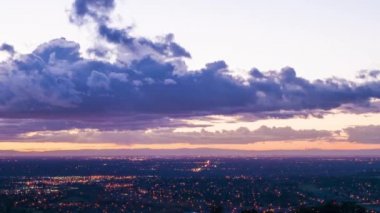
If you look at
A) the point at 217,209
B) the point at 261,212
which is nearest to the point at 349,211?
the point at 217,209

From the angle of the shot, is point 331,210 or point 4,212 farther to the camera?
point 4,212

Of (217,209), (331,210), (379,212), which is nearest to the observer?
(217,209)

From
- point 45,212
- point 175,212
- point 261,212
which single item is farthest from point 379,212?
point 45,212

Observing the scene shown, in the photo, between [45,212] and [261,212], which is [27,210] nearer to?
[45,212]

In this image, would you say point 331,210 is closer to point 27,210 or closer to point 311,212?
point 311,212

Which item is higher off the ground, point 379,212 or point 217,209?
point 217,209

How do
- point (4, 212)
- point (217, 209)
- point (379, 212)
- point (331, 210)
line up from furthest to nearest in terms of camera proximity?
point (379, 212)
point (4, 212)
point (331, 210)
point (217, 209)

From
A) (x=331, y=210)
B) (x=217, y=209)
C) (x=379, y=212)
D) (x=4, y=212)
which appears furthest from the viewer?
(x=379, y=212)

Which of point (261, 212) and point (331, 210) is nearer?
point (331, 210)

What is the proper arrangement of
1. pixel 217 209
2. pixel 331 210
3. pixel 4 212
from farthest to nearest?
pixel 4 212 < pixel 331 210 < pixel 217 209
